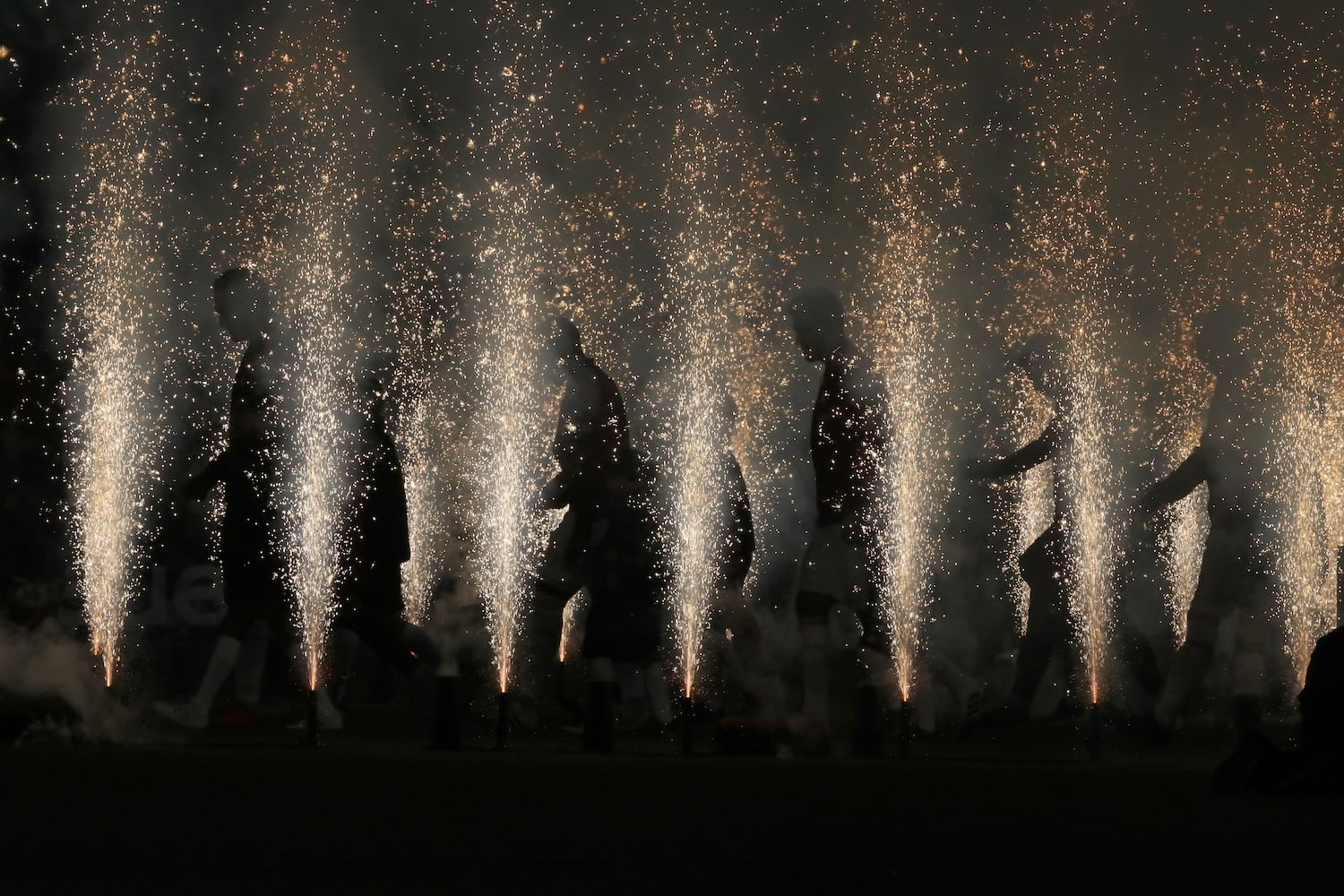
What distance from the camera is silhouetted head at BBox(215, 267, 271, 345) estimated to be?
442 inches

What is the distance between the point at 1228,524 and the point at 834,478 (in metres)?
2.71

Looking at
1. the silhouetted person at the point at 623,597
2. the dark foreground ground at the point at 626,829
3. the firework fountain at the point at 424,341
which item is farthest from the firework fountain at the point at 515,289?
the dark foreground ground at the point at 626,829

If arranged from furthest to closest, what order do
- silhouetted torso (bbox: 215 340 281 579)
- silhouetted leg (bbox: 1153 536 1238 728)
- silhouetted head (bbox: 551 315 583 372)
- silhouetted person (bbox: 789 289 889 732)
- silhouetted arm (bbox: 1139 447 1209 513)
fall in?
silhouetted arm (bbox: 1139 447 1209 513)
silhouetted leg (bbox: 1153 536 1238 728)
silhouetted head (bbox: 551 315 583 372)
silhouetted torso (bbox: 215 340 281 579)
silhouetted person (bbox: 789 289 889 732)

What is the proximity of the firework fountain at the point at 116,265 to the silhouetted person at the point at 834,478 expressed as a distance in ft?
18.7

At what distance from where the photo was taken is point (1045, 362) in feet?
47.1

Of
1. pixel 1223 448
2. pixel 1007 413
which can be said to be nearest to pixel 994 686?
pixel 1223 448

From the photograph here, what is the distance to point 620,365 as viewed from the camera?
1554 cm

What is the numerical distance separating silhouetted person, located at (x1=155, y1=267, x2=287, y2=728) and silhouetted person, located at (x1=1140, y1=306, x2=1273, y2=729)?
501cm

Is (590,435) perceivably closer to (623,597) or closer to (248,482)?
(623,597)

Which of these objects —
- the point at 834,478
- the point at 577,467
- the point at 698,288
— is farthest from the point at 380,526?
the point at 698,288

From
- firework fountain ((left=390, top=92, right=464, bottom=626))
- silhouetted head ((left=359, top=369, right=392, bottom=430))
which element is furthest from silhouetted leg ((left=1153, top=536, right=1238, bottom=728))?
firework fountain ((left=390, top=92, right=464, bottom=626))

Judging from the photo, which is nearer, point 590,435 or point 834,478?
point 834,478

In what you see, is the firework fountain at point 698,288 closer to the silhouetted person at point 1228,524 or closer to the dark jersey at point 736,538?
the dark jersey at point 736,538

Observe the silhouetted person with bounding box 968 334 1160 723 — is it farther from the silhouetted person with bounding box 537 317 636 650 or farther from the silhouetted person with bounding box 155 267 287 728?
the silhouetted person with bounding box 155 267 287 728
